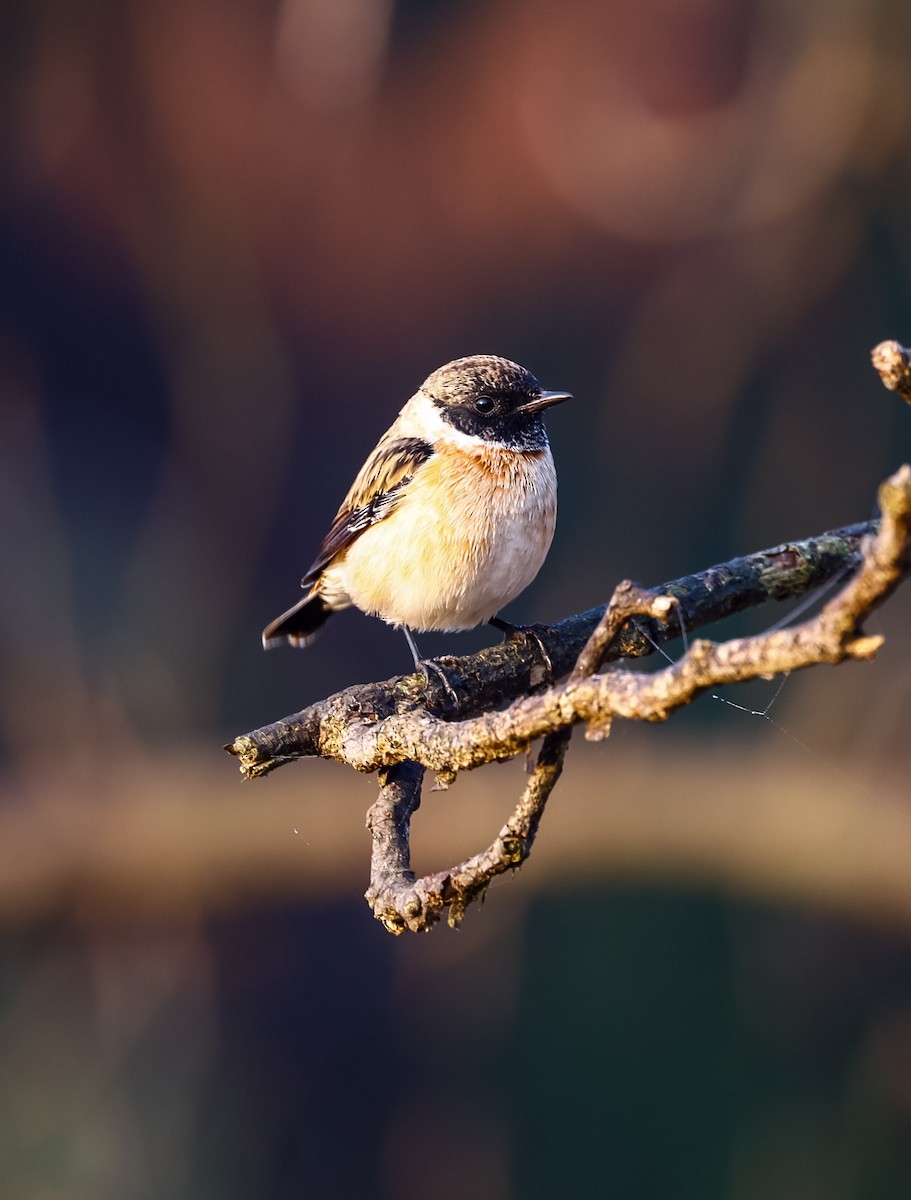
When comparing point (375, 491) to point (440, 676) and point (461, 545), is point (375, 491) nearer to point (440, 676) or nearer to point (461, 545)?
point (461, 545)

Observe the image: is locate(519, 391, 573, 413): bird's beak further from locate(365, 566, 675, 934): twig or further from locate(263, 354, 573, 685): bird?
locate(365, 566, 675, 934): twig

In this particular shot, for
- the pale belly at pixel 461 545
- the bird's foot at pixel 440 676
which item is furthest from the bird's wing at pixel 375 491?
the bird's foot at pixel 440 676

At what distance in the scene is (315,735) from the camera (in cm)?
307

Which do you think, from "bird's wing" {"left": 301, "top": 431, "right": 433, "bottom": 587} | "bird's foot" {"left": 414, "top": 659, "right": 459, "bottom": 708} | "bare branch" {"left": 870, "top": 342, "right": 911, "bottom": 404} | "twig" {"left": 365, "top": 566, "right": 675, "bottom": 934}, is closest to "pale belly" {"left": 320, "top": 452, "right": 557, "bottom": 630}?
"bird's wing" {"left": 301, "top": 431, "right": 433, "bottom": 587}

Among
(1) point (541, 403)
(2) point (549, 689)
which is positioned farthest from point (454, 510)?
(2) point (549, 689)

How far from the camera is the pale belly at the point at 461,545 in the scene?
13.8 ft

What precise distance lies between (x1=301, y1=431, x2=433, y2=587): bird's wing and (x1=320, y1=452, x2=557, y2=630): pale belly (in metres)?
0.12

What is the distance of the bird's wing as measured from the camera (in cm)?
459

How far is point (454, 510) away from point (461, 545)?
0.14m

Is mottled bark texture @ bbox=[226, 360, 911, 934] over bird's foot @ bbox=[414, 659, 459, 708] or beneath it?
beneath

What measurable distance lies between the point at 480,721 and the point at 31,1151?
903 cm

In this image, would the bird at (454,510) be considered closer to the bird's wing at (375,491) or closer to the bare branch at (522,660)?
the bird's wing at (375,491)

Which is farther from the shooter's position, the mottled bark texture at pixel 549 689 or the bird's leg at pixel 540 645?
the bird's leg at pixel 540 645

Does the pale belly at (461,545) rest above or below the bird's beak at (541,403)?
below
